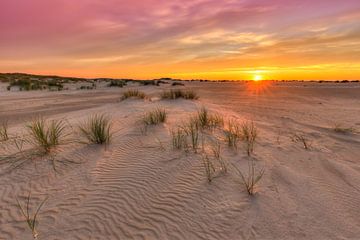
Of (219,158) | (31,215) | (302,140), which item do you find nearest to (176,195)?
(219,158)

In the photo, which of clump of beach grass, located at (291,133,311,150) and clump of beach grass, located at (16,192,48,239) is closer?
clump of beach grass, located at (16,192,48,239)

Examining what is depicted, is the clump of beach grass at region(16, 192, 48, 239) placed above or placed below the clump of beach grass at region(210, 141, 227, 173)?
below

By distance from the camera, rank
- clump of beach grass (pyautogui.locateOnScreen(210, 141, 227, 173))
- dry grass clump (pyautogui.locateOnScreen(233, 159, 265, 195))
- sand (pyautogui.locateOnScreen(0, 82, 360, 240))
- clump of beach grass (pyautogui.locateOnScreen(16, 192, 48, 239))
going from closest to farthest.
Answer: clump of beach grass (pyautogui.locateOnScreen(16, 192, 48, 239)), sand (pyautogui.locateOnScreen(0, 82, 360, 240)), dry grass clump (pyautogui.locateOnScreen(233, 159, 265, 195)), clump of beach grass (pyautogui.locateOnScreen(210, 141, 227, 173))

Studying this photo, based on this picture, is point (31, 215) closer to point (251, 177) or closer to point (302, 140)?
point (251, 177)

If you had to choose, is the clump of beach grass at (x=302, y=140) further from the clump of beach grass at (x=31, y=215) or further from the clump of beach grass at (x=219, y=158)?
the clump of beach grass at (x=31, y=215)

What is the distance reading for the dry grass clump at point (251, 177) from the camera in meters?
4.01

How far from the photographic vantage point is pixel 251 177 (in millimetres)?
4434

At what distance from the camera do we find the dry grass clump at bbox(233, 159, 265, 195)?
401 centimetres

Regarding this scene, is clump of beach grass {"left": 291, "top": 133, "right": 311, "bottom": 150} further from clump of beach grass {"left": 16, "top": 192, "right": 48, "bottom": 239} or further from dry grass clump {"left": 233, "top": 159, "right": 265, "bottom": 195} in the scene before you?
clump of beach grass {"left": 16, "top": 192, "right": 48, "bottom": 239}

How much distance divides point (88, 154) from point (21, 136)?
2313mm

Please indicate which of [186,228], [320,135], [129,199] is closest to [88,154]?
[129,199]

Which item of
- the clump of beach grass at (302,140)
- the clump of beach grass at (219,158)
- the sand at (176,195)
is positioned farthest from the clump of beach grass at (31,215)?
the clump of beach grass at (302,140)

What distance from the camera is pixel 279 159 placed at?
5355mm

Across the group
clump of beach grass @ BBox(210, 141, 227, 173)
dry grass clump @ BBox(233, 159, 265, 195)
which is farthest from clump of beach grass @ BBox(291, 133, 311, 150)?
clump of beach grass @ BBox(210, 141, 227, 173)
